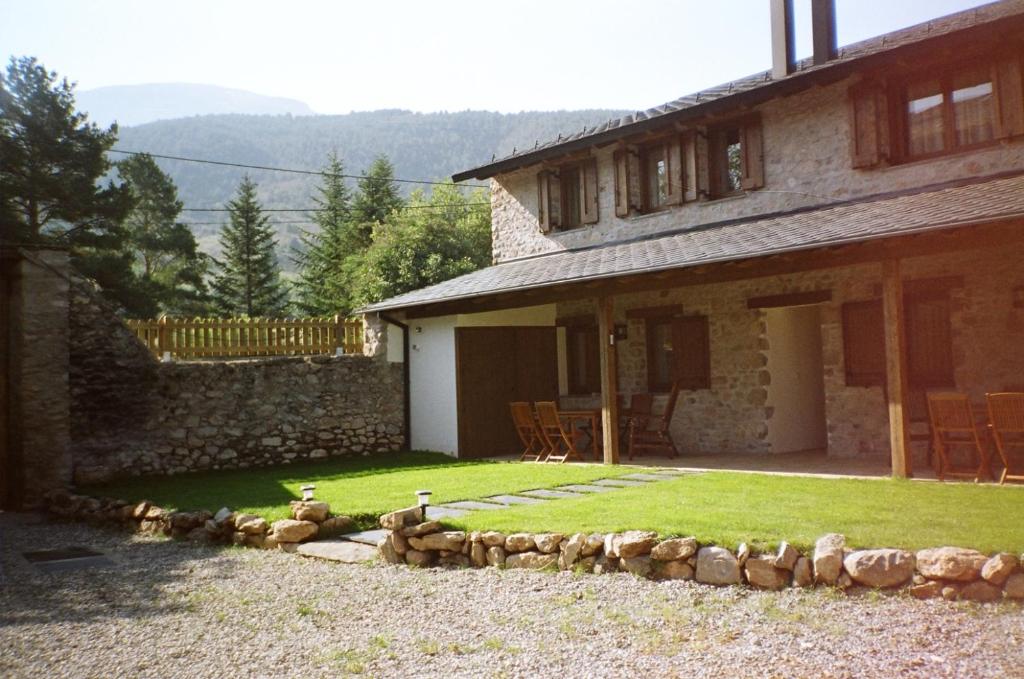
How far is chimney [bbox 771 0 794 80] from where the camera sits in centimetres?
1228

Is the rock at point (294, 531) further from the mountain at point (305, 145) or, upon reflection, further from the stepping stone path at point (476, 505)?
the mountain at point (305, 145)

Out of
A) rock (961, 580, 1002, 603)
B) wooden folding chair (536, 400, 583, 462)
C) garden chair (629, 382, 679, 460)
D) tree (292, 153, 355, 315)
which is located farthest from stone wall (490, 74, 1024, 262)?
tree (292, 153, 355, 315)

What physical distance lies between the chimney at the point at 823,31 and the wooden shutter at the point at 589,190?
4.11m

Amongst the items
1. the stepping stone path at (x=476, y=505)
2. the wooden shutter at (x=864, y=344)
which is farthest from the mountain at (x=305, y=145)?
the stepping stone path at (x=476, y=505)

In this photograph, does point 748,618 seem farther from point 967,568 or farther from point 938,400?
point 938,400

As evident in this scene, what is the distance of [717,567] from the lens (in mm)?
5152

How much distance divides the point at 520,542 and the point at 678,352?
7282 mm

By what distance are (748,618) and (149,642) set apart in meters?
3.37

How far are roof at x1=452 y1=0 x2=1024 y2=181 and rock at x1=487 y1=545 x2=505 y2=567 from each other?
26.8 ft

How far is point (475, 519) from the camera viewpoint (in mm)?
6832

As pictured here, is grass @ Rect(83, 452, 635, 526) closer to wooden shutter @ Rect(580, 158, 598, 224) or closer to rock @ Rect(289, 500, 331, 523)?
rock @ Rect(289, 500, 331, 523)

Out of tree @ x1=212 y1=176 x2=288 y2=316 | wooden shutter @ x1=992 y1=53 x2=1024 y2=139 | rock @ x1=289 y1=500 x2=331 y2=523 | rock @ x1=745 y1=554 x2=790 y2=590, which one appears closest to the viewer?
rock @ x1=745 y1=554 x2=790 y2=590

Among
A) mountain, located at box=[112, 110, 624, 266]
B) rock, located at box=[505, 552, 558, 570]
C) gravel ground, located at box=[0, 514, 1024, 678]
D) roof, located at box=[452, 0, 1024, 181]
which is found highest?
mountain, located at box=[112, 110, 624, 266]

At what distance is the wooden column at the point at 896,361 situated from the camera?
817 centimetres
